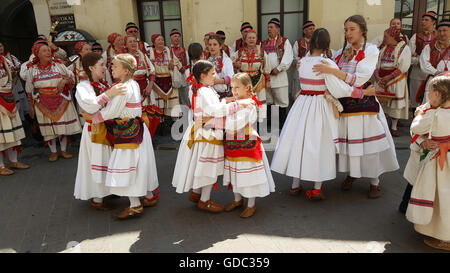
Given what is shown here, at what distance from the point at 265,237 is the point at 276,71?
395 cm

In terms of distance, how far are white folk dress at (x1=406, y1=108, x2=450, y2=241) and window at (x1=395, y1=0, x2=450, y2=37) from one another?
520cm

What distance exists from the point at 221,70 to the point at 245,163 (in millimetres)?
2000

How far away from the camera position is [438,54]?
5566 millimetres

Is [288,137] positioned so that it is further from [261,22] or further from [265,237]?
[261,22]

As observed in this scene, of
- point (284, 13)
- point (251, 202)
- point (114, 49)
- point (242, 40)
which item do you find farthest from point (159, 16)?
point (251, 202)

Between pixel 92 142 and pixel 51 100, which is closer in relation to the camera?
pixel 92 142

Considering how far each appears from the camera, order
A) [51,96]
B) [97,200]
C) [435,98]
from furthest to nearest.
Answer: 1. [51,96]
2. [97,200]
3. [435,98]

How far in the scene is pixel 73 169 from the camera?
519 centimetres

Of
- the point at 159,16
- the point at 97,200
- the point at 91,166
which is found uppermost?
the point at 159,16

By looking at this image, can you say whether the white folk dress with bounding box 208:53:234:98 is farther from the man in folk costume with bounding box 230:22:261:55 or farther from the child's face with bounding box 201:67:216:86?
the man in folk costume with bounding box 230:22:261:55

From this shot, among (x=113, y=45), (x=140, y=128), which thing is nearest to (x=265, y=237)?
(x=140, y=128)

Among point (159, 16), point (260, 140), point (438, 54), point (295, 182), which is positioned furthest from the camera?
point (159, 16)

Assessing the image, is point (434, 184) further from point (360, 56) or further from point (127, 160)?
point (127, 160)

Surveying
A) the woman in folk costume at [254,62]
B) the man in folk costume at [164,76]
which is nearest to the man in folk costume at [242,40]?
the woman in folk costume at [254,62]
